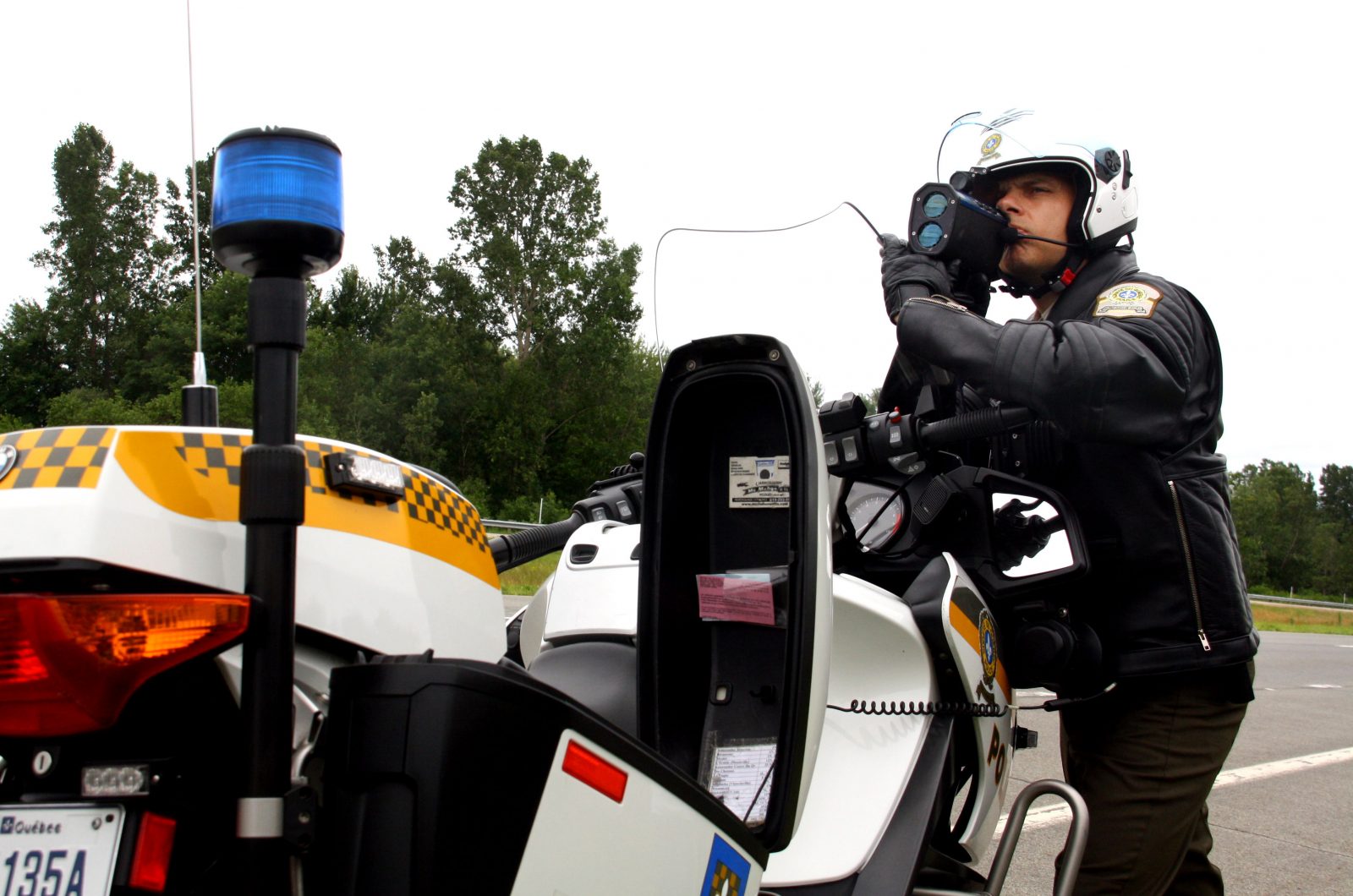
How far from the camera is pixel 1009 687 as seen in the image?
248cm

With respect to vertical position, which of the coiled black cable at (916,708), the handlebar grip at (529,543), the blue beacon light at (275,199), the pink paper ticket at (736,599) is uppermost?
the blue beacon light at (275,199)

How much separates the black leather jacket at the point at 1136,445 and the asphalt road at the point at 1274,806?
1.62 meters

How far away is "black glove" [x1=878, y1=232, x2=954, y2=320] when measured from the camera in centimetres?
251

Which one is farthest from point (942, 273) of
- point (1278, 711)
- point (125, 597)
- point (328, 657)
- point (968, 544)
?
point (1278, 711)

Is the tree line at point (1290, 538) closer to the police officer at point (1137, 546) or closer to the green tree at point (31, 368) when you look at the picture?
the green tree at point (31, 368)

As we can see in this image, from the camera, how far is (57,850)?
43.8 inches

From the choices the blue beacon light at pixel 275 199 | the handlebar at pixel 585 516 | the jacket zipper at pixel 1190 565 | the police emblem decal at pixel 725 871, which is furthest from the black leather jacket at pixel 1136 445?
the blue beacon light at pixel 275 199

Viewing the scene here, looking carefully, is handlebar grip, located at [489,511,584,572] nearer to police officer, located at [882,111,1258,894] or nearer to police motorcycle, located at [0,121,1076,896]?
police motorcycle, located at [0,121,1076,896]

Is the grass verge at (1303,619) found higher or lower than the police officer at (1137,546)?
lower

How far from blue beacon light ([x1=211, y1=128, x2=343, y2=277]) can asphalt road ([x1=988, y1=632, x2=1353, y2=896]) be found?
3.58 m

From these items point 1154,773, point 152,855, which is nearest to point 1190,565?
point 1154,773

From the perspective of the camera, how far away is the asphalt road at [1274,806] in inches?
168

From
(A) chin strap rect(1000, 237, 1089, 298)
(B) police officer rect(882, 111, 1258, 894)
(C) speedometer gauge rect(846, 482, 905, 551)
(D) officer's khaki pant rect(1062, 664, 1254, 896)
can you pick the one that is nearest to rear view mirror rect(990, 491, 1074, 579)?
(B) police officer rect(882, 111, 1258, 894)

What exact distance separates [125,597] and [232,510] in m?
0.18
